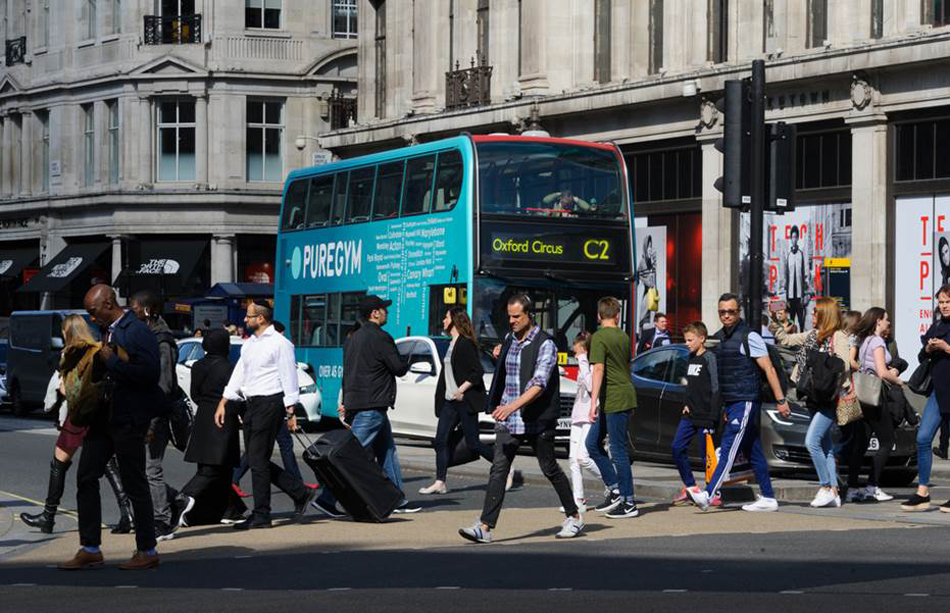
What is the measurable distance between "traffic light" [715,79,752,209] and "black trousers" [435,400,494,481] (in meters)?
3.20

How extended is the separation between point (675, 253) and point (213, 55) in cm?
2540

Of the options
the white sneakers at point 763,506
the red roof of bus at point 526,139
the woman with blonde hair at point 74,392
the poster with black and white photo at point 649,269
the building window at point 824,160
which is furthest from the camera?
the poster with black and white photo at point 649,269

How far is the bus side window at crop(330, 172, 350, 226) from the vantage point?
2845 cm

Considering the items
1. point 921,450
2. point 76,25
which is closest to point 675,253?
point 921,450

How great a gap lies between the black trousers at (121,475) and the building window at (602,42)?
24.8 meters

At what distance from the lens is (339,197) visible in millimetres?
28625

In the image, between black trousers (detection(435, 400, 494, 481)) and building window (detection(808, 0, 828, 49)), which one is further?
building window (detection(808, 0, 828, 49))

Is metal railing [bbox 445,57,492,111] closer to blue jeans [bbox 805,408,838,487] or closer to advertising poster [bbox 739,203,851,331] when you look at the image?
advertising poster [bbox 739,203,851,331]

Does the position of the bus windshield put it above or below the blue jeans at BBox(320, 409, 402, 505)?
above

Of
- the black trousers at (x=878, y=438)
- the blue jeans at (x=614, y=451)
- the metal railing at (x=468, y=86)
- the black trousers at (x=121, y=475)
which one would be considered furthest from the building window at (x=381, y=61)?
the black trousers at (x=121, y=475)

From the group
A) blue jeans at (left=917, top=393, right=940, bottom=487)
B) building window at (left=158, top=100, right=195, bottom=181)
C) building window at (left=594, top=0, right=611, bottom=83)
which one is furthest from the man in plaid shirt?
building window at (left=158, top=100, right=195, bottom=181)

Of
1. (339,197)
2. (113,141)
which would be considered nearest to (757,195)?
(339,197)

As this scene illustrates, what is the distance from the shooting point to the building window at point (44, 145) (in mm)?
59281

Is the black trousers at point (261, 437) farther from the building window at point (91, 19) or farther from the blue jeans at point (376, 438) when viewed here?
the building window at point (91, 19)
